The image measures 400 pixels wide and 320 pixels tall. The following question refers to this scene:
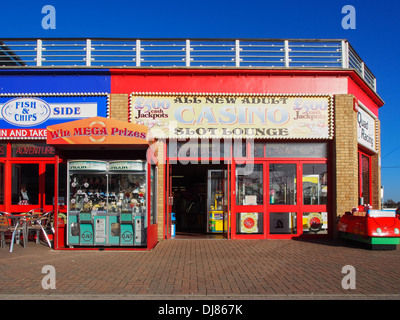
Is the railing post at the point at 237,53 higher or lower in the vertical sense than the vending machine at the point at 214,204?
higher

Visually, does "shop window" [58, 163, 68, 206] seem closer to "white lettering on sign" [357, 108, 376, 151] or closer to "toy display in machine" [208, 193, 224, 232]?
"toy display in machine" [208, 193, 224, 232]

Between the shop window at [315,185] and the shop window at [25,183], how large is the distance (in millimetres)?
8184

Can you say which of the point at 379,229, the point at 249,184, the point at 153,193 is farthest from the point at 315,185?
the point at 153,193

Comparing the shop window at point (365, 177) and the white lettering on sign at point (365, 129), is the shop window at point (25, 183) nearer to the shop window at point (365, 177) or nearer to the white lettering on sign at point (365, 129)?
the white lettering on sign at point (365, 129)

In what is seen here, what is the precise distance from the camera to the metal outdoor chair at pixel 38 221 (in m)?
11.1

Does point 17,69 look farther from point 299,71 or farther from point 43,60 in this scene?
point 299,71

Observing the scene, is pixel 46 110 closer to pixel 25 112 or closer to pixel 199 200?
pixel 25 112

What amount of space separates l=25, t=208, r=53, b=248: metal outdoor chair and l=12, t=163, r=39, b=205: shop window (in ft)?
1.87

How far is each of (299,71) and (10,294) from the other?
9.88 metres

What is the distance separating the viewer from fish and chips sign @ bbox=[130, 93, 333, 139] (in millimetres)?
12312

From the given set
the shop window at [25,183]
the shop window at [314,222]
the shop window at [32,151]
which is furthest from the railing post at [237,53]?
the shop window at [25,183]

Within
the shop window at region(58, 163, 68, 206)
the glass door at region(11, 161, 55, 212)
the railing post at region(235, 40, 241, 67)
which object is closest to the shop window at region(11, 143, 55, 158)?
the glass door at region(11, 161, 55, 212)

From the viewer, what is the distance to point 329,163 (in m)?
12.7

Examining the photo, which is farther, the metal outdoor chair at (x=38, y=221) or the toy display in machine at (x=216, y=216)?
the toy display in machine at (x=216, y=216)
